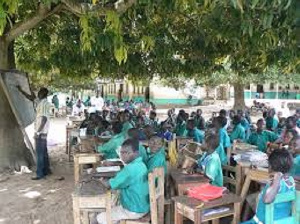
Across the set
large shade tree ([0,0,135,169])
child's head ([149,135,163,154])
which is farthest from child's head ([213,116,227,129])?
large shade tree ([0,0,135,169])

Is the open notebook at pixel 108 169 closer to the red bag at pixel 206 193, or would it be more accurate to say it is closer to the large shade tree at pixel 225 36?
the red bag at pixel 206 193

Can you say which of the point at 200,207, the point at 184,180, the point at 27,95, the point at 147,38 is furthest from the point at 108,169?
the point at 27,95

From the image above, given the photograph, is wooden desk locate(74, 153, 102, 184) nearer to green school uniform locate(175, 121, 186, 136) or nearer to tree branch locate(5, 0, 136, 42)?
tree branch locate(5, 0, 136, 42)

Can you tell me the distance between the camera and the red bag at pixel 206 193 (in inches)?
164

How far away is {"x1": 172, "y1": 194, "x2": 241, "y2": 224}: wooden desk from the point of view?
13.0 ft

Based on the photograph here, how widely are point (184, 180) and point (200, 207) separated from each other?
1.04 meters

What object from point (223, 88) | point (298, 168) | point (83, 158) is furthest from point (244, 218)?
point (223, 88)

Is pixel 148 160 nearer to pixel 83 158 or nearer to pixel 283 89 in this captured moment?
pixel 83 158

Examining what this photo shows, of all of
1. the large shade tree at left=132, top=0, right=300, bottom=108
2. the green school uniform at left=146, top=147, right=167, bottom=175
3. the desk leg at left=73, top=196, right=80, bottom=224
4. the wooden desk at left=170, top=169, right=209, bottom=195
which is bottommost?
the desk leg at left=73, top=196, right=80, bottom=224

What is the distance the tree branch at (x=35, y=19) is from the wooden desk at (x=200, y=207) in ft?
14.5

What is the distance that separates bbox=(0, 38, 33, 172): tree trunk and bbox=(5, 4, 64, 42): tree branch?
0.74 m

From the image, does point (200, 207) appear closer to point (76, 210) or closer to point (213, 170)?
point (213, 170)

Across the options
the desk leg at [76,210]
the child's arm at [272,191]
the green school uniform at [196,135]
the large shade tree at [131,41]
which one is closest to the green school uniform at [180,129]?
the green school uniform at [196,135]

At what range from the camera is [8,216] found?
612 centimetres
